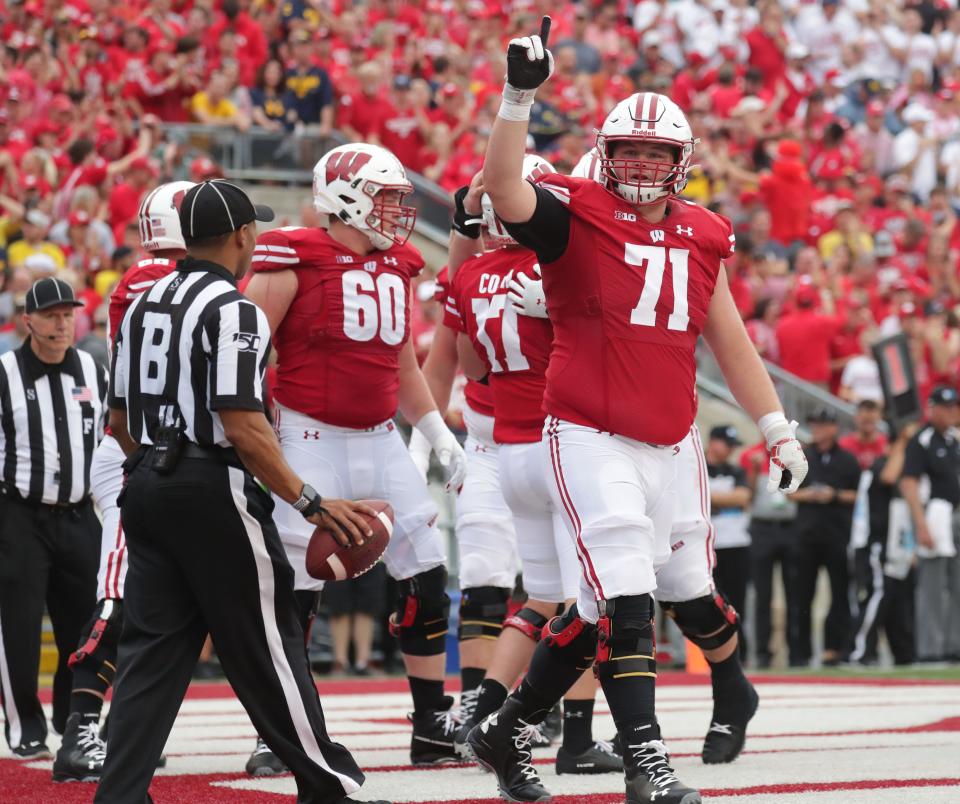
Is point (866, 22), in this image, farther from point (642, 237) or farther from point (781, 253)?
point (642, 237)

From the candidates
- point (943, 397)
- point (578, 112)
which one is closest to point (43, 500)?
point (943, 397)

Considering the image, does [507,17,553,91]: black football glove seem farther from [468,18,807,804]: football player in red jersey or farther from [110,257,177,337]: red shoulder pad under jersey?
[110,257,177,337]: red shoulder pad under jersey

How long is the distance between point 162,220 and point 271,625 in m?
2.37

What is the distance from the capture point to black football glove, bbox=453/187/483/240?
627 centimetres

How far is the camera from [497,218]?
20.8 feet

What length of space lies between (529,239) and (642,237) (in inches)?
14.2

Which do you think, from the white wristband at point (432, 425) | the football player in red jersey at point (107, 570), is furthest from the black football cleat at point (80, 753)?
the white wristband at point (432, 425)

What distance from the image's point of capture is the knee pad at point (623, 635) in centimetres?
490

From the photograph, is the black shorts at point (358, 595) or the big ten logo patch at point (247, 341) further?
the black shorts at point (358, 595)

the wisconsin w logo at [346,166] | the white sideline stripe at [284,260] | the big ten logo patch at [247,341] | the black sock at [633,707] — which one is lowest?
the black sock at [633,707]

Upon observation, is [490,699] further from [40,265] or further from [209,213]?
[40,265]

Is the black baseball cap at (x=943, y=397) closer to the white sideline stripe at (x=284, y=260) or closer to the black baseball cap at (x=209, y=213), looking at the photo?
the white sideline stripe at (x=284, y=260)

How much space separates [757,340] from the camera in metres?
15.2

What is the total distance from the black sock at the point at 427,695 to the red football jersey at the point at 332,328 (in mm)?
972
